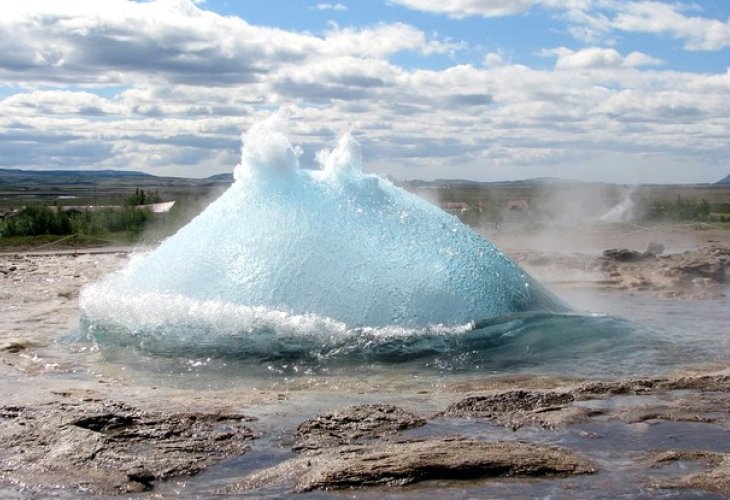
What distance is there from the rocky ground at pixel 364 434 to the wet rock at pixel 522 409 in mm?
11

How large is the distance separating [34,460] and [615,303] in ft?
22.5

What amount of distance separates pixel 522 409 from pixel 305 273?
2.62 m

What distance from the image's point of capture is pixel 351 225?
746 centimetres

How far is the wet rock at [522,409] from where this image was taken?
15.1ft

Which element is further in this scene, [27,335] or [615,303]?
[615,303]

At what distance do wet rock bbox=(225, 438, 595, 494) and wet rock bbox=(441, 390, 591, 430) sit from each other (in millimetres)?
523

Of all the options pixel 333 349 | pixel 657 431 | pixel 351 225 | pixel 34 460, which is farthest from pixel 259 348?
pixel 657 431

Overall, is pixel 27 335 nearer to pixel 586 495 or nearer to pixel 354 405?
pixel 354 405

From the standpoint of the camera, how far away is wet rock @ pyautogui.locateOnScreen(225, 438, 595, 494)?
147 inches

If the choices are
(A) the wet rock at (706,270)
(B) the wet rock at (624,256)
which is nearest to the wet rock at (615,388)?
(A) the wet rock at (706,270)

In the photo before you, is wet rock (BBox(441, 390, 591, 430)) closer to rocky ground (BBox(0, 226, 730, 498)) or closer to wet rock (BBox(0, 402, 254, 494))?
rocky ground (BBox(0, 226, 730, 498))

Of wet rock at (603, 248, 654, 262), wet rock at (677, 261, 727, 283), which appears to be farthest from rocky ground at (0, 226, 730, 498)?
wet rock at (603, 248, 654, 262)

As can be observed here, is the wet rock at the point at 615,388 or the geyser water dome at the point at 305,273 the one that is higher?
the geyser water dome at the point at 305,273

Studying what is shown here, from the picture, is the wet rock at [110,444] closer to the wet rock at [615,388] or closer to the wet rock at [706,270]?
the wet rock at [615,388]
